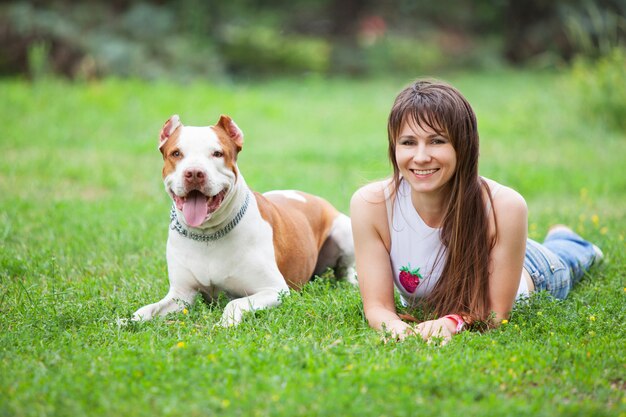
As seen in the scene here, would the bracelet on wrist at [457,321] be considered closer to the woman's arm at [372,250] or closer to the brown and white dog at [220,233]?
the woman's arm at [372,250]

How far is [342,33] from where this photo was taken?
70.0 feet

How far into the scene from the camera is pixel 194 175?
3945mm

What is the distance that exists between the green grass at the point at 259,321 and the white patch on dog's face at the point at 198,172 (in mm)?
628

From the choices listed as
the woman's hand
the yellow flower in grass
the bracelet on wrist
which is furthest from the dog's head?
the yellow flower in grass

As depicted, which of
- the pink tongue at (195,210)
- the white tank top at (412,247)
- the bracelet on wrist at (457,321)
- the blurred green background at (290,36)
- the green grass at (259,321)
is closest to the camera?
the green grass at (259,321)

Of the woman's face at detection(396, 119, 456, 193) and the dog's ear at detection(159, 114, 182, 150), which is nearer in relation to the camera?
the woman's face at detection(396, 119, 456, 193)

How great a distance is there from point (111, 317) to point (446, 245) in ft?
6.30

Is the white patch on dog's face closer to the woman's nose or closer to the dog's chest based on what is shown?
the dog's chest

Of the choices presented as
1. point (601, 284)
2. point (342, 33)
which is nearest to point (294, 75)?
point (342, 33)

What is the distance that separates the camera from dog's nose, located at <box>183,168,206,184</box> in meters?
3.94

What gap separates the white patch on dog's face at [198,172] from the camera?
13.1 ft

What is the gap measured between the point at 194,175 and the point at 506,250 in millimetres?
1705

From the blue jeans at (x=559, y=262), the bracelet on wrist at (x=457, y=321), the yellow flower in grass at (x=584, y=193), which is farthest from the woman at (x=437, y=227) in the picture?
the yellow flower in grass at (x=584, y=193)

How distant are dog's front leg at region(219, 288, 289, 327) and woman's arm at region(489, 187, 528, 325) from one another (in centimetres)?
122
